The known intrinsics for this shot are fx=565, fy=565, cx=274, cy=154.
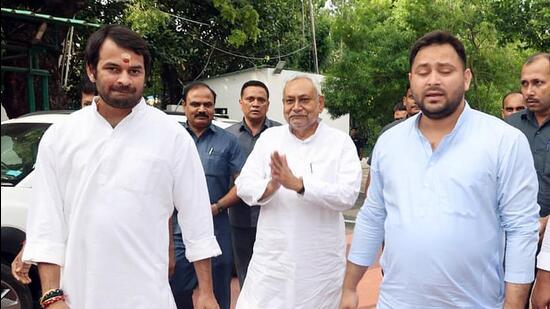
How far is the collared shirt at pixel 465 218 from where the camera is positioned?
7.39 feet

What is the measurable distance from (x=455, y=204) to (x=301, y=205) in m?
1.23

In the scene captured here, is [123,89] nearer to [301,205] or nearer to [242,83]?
[301,205]

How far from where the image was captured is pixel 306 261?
3344 mm

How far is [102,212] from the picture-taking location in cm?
224

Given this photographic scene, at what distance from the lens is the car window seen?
15.2 feet

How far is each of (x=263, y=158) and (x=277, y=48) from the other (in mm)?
15656

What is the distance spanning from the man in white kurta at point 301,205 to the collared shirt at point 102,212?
1013 mm

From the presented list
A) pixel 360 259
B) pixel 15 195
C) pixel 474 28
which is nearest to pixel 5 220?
pixel 15 195

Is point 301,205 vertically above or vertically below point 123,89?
below

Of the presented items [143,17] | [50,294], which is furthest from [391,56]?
[50,294]

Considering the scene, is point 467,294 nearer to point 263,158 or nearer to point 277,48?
point 263,158

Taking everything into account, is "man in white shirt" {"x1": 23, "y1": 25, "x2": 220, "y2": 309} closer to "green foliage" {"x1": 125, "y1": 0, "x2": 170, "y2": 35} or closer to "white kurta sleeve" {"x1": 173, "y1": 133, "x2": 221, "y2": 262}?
"white kurta sleeve" {"x1": 173, "y1": 133, "x2": 221, "y2": 262}

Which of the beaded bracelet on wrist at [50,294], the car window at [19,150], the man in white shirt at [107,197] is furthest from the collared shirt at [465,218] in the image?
the car window at [19,150]

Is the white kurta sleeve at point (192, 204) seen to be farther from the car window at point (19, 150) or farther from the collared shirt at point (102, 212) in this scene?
the car window at point (19, 150)
